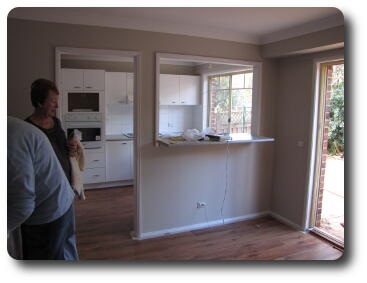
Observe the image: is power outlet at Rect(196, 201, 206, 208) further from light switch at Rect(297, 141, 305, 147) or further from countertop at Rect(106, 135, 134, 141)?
countertop at Rect(106, 135, 134, 141)

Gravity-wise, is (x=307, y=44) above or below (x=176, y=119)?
above

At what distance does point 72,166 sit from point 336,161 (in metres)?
2.42

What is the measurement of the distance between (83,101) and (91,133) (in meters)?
0.51

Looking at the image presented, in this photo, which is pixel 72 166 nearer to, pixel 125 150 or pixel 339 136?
pixel 339 136

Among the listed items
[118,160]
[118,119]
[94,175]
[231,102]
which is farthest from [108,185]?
[231,102]

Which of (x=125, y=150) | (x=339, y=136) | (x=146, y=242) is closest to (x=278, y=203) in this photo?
(x=339, y=136)

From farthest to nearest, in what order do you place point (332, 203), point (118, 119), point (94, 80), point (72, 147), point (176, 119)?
point (176, 119) → point (118, 119) → point (94, 80) → point (332, 203) → point (72, 147)

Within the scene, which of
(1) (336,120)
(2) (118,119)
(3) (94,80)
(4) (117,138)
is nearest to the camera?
(1) (336,120)

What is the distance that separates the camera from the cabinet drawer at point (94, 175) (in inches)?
192

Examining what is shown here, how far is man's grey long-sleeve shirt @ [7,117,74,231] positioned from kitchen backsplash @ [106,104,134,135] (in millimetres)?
3872

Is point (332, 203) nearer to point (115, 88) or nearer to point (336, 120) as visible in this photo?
point (336, 120)

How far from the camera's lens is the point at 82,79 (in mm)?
4676

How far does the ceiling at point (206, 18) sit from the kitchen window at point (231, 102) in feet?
5.41

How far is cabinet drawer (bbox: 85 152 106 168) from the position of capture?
4.85 m
